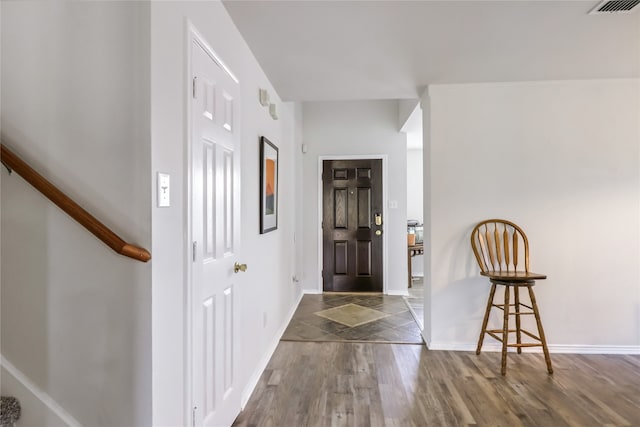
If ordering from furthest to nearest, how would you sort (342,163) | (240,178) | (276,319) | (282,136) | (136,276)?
(342,163), (282,136), (276,319), (240,178), (136,276)

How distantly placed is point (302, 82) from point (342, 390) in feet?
7.71

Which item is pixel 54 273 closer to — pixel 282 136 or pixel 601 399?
pixel 282 136

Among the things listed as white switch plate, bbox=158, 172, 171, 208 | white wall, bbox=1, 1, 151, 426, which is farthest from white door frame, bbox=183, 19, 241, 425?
white wall, bbox=1, 1, 151, 426

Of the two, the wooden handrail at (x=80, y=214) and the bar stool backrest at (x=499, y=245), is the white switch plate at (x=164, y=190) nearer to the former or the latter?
the wooden handrail at (x=80, y=214)

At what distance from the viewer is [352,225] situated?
4.77 m

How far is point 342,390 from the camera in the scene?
217 centimetres

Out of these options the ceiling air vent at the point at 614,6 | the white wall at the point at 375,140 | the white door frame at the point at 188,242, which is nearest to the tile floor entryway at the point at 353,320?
the white wall at the point at 375,140

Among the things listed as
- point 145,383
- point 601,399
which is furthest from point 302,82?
point 601,399

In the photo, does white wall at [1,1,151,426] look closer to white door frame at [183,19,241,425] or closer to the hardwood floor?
white door frame at [183,19,241,425]

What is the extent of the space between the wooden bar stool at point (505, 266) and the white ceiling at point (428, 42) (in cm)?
126

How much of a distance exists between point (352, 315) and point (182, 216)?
2866mm

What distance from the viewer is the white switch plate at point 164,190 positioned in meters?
1.11

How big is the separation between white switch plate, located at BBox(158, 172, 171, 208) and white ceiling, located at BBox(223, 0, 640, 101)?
1.11 m

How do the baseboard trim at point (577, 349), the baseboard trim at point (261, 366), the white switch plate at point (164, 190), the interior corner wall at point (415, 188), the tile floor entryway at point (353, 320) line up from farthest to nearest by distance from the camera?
the interior corner wall at point (415, 188) → the tile floor entryway at point (353, 320) → the baseboard trim at point (577, 349) → the baseboard trim at point (261, 366) → the white switch plate at point (164, 190)
